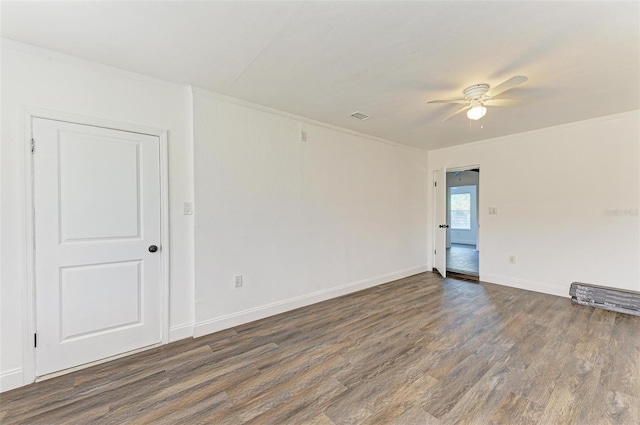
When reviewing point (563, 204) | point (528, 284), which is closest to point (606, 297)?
point (528, 284)

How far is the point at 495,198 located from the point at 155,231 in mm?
5037

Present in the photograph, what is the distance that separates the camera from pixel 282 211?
3.43m

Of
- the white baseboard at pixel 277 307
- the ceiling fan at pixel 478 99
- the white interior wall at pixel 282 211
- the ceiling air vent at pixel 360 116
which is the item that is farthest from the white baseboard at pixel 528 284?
the ceiling air vent at pixel 360 116

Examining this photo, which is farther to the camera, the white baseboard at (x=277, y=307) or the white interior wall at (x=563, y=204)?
the white interior wall at (x=563, y=204)

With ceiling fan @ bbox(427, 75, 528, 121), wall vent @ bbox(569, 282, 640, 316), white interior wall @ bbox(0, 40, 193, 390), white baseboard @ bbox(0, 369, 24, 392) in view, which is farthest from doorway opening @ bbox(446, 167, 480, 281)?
white baseboard @ bbox(0, 369, 24, 392)

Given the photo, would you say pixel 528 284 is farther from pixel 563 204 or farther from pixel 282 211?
pixel 282 211

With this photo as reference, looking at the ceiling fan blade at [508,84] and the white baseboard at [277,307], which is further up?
the ceiling fan blade at [508,84]

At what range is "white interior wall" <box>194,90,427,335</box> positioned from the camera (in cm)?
288

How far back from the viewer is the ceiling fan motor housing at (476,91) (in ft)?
8.49

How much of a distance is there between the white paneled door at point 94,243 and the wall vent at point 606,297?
5.13m

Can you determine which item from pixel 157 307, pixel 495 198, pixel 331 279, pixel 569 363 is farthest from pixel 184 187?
pixel 495 198

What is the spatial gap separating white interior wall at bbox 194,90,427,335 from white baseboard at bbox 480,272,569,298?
157 centimetres

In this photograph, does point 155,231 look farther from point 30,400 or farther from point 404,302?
point 404,302

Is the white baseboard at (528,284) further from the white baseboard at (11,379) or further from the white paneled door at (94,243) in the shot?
the white baseboard at (11,379)
